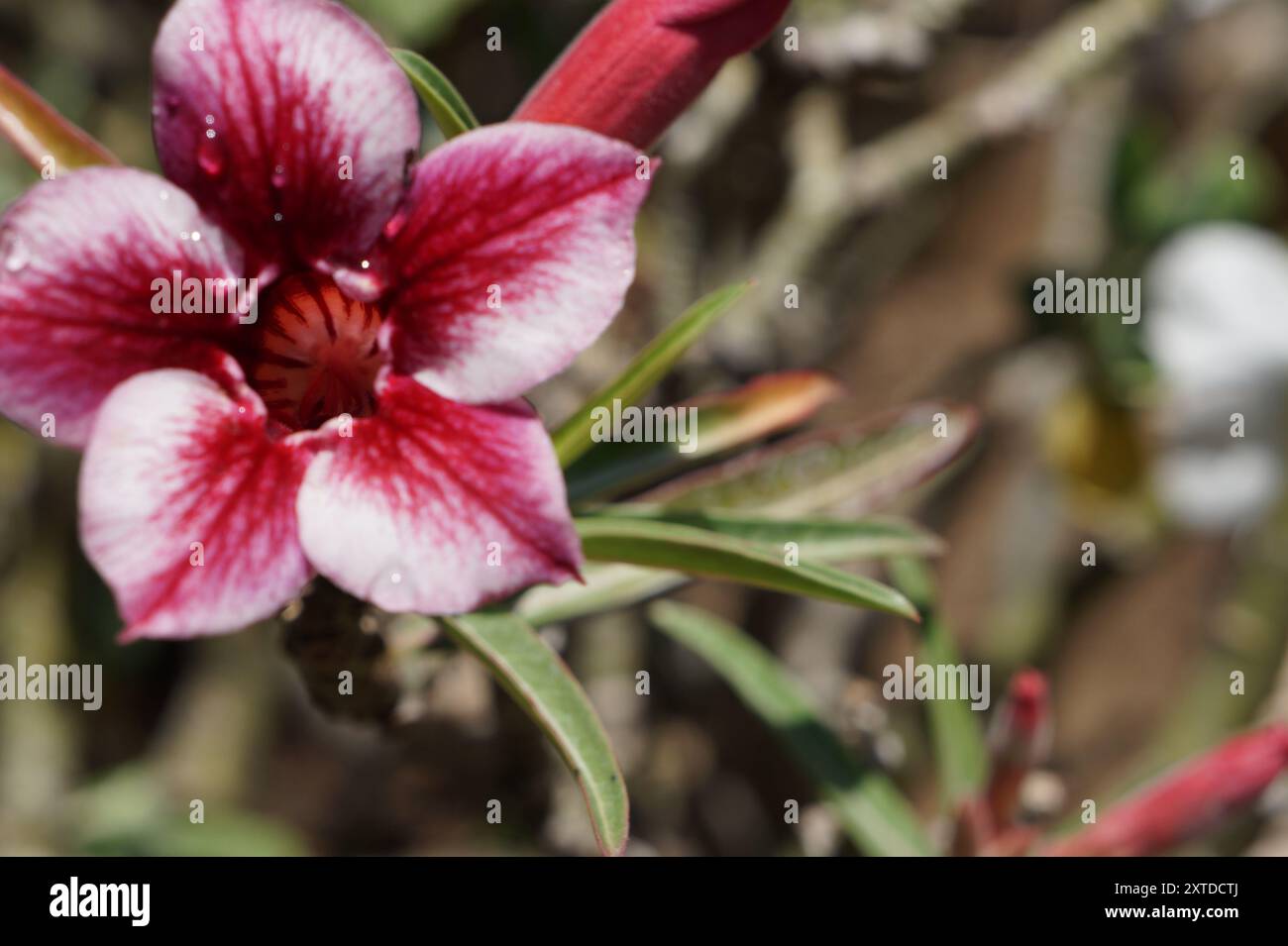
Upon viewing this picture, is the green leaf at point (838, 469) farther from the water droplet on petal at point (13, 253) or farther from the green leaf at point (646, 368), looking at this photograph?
the water droplet on petal at point (13, 253)

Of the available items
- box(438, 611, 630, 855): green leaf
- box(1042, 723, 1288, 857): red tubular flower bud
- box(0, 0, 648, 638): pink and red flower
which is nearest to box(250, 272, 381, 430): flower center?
box(0, 0, 648, 638): pink and red flower

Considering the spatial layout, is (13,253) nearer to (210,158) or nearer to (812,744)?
(210,158)

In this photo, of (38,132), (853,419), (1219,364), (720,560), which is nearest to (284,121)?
(38,132)

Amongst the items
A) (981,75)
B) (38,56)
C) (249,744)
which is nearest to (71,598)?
(249,744)

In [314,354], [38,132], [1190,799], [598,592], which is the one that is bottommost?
[1190,799]

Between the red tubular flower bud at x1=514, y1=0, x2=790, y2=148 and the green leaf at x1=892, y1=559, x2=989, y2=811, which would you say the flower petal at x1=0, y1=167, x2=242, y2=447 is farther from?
the green leaf at x1=892, y1=559, x2=989, y2=811

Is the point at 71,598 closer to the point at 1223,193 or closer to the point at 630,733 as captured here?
the point at 630,733

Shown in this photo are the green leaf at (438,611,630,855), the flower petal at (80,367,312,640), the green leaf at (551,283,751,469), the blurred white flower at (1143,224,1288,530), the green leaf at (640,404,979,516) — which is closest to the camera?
the flower petal at (80,367,312,640)
